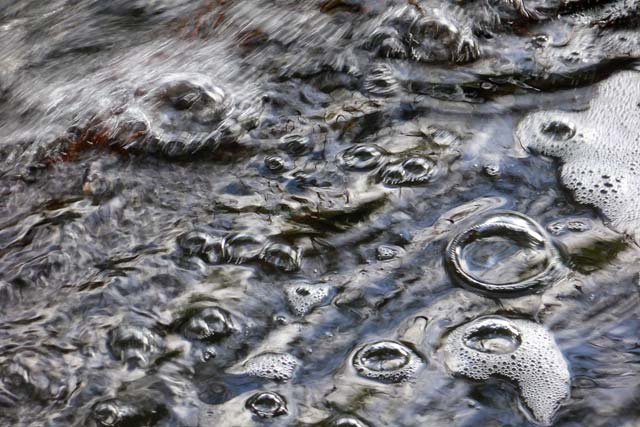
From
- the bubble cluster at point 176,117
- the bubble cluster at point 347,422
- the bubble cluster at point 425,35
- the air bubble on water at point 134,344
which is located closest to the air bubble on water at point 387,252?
the bubble cluster at point 347,422

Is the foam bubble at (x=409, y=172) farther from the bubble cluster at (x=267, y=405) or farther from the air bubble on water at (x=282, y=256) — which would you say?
the bubble cluster at (x=267, y=405)

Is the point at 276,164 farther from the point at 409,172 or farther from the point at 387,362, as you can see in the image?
the point at 387,362

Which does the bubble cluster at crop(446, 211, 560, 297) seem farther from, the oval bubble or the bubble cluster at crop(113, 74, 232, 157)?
the bubble cluster at crop(113, 74, 232, 157)

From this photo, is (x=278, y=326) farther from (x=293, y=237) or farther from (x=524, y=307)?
(x=524, y=307)

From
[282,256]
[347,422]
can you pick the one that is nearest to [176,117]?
[282,256]

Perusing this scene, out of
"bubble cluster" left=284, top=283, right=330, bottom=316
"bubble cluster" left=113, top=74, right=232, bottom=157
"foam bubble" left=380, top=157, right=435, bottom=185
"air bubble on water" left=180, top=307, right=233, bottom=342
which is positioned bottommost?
"bubble cluster" left=284, top=283, right=330, bottom=316

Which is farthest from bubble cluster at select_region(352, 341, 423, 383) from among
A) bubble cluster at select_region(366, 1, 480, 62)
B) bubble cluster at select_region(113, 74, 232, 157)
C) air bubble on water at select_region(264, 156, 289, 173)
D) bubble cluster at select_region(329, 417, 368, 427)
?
bubble cluster at select_region(366, 1, 480, 62)
